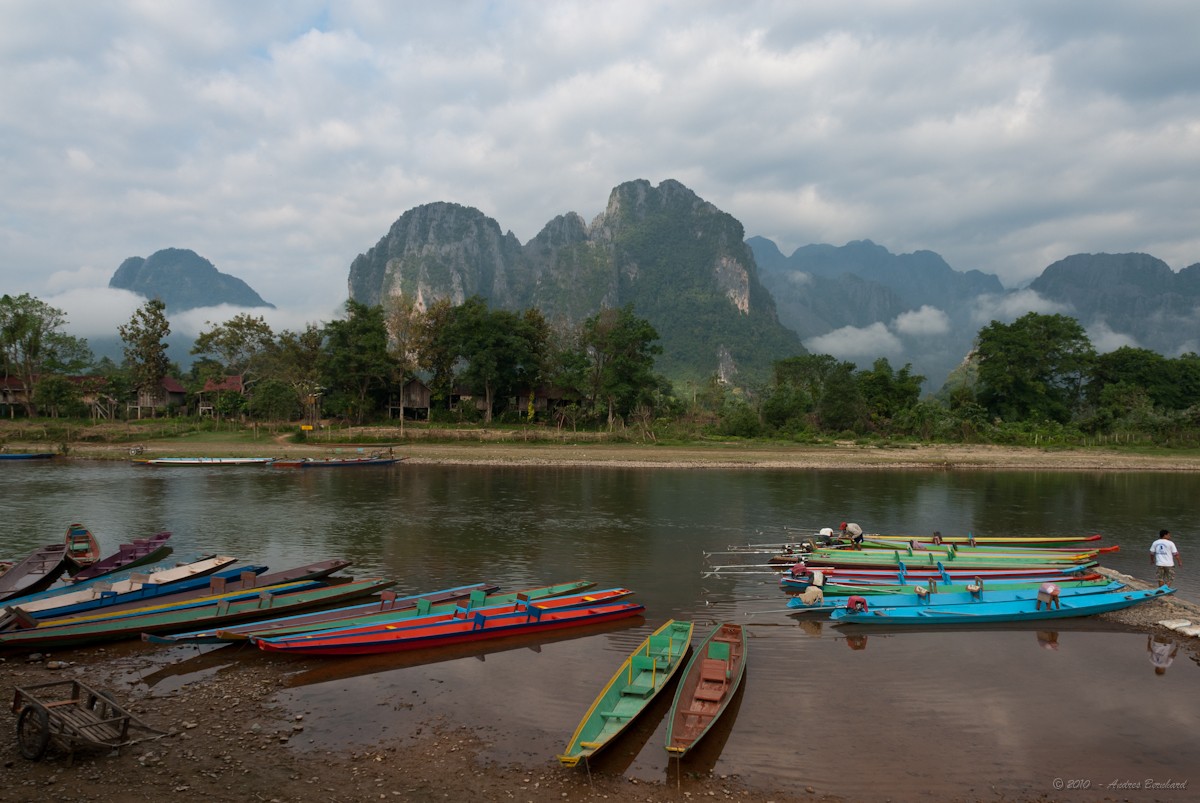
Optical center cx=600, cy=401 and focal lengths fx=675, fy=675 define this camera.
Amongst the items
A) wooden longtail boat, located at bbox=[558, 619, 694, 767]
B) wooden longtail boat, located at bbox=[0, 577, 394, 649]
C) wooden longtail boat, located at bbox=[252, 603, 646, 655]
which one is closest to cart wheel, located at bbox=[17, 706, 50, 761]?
wooden longtail boat, located at bbox=[252, 603, 646, 655]

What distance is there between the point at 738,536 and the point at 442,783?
55.2 ft

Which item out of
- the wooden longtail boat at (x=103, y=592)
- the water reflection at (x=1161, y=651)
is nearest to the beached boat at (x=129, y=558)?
Answer: the wooden longtail boat at (x=103, y=592)

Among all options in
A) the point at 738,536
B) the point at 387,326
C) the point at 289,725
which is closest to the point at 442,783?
the point at 289,725

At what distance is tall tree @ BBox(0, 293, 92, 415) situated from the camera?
6053cm

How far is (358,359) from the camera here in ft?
189

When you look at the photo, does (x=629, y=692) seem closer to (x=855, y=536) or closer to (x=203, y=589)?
(x=203, y=589)

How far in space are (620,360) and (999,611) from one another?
46.9 metres

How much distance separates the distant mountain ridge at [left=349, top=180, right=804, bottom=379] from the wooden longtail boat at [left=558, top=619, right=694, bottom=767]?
411 feet

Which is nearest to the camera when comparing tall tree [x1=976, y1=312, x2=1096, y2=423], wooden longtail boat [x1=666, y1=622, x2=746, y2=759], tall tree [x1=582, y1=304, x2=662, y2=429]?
wooden longtail boat [x1=666, y1=622, x2=746, y2=759]

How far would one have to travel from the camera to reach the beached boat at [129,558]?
16781 millimetres

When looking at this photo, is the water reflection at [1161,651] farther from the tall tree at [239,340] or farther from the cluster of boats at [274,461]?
the tall tree at [239,340]

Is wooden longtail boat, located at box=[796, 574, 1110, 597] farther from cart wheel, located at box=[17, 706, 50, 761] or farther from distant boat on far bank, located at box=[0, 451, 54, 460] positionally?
distant boat on far bank, located at box=[0, 451, 54, 460]

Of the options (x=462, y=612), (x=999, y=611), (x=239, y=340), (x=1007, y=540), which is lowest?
(x=999, y=611)

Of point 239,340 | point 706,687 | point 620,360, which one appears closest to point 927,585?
point 706,687
